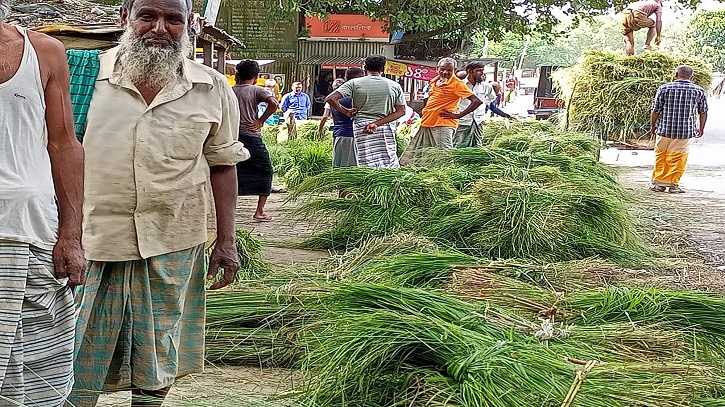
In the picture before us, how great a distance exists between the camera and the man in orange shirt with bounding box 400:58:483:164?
8.63m

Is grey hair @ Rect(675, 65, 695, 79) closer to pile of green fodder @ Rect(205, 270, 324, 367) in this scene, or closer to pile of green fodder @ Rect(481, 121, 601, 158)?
pile of green fodder @ Rect(481, 121, 601, 158)

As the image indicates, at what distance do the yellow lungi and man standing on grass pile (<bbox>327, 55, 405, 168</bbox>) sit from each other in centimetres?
448

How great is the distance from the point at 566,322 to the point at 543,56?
7245 centimetres

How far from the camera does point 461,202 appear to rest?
580 centimetres

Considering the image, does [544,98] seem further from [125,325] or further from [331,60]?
[125,325]

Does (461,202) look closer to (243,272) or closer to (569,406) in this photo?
(243,272)

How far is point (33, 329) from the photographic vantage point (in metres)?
2.07

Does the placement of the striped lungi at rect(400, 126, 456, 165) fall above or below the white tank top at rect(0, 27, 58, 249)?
below

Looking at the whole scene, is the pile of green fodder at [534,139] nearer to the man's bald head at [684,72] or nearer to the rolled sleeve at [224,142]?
the man's bald head at [684,72]

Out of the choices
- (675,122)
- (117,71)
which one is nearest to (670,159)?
(675,122)

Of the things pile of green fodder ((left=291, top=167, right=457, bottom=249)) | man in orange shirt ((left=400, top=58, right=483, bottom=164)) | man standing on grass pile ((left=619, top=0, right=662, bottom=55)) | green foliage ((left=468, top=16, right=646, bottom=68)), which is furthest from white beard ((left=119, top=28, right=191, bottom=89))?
green foliage ((left=468, top=16, right=646, bottom=68))

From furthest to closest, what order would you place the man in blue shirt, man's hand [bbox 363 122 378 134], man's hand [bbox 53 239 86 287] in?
the man in blue shirt → man's hand [bbox 363 122 378 134] → man's hand [bbox 53 239 86 287]

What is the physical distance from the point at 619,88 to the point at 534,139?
309 centimetres

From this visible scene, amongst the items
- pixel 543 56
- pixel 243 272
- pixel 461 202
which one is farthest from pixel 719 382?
pixel 543 56
